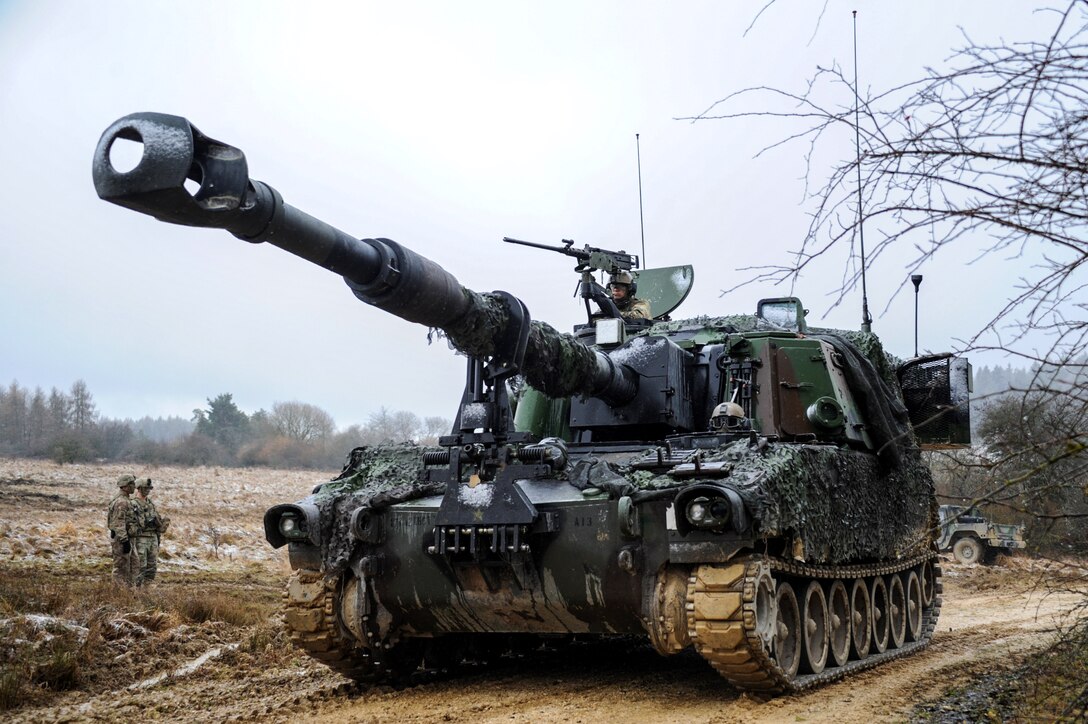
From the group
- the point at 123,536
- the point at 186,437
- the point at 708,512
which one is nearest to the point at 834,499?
the point at 708,512

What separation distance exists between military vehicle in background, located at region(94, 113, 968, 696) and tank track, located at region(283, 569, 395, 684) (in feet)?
0.05

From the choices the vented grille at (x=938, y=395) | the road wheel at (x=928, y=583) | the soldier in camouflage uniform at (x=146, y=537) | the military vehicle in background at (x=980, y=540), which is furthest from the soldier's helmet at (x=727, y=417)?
the military vehicle in background at (x=980, y=540)

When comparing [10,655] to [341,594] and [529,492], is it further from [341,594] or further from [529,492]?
[529,492]

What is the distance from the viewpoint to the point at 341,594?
317 inches

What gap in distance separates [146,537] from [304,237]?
867 cm

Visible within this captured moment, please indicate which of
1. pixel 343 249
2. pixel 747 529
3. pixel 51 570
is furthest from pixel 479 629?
pixel 51 570

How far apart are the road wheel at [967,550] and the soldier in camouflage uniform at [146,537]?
17.5 m

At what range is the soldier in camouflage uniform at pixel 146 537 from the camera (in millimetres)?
12727

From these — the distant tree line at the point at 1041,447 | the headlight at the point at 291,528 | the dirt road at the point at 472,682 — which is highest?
the distant tree line at the point at 1041,447

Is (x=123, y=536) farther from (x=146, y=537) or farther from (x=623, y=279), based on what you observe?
(x=623, y=279)

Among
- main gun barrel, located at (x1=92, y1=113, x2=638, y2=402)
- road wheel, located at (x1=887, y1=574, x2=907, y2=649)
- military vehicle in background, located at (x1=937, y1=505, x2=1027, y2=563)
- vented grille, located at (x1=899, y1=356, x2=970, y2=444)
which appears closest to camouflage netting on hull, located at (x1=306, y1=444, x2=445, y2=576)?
main gun barrel, located at (x1=92, y1=113, x2=638, y2=402)

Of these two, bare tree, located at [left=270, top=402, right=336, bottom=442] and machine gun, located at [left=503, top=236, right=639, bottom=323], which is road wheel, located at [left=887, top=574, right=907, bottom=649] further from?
bare tree, located at [left=270, top=402, right=336, bottom=442]

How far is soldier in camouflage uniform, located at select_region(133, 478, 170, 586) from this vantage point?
12.7 meters

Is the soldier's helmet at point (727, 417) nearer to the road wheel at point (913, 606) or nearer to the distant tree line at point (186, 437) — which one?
the road wheel at point (913, 606)
